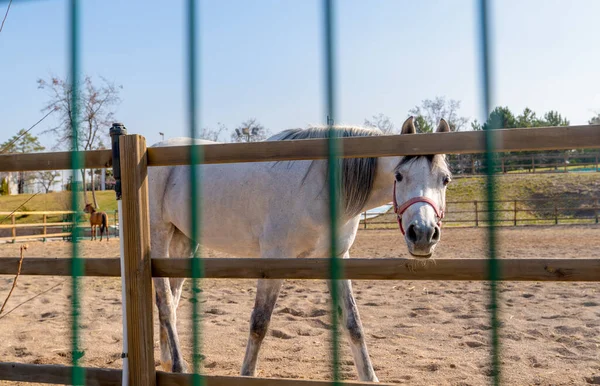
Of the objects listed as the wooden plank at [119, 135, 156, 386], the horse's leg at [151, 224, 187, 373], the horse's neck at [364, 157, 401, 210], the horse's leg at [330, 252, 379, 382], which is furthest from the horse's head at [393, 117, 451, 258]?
the horse's leg at [151, 224, 187, 373]

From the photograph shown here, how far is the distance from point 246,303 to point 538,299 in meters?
3.40

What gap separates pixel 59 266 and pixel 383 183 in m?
1.85

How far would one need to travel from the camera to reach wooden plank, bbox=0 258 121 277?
209cm

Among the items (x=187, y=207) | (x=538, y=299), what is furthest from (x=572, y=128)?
(x=538, y=299)

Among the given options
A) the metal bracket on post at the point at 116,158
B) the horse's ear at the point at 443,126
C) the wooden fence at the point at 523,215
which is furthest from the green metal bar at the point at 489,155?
the wooden fence at the point at 523,215

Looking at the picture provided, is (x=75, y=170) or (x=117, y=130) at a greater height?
(x=117, y=130)

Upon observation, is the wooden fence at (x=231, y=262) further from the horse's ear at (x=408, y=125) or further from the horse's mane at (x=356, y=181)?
the horse's mane at (x=356, y=181)

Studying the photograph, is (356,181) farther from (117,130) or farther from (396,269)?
(117,130)

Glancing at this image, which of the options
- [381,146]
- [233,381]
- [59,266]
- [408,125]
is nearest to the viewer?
[381,146]

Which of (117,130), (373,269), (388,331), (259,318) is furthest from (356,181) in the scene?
(388,331)

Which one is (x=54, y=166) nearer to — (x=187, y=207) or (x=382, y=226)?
(x=187, y=207)

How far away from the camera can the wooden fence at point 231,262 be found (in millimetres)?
1654

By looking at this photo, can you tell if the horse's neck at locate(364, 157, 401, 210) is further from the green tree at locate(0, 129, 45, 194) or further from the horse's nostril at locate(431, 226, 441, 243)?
the green tree at locate(0, 129, 45, 194)

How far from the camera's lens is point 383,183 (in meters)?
3.05
